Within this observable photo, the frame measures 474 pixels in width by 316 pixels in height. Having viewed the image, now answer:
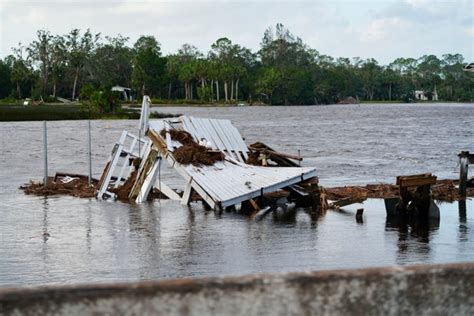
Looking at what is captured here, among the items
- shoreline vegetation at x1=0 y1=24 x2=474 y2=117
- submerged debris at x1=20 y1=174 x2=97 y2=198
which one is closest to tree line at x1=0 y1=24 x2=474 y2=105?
shoreline vegetation at x1=0 y1=24 x2=474 y2=117

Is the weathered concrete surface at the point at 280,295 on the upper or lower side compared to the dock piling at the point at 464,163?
upper

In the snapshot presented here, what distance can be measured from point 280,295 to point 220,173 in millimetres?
18576

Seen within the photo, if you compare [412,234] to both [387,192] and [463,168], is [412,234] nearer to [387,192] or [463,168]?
[463,168]

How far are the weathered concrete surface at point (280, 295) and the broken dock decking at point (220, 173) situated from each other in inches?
640

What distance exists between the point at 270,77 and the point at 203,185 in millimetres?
159950

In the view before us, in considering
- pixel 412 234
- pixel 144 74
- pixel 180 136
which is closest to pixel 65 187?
pixel 180 136

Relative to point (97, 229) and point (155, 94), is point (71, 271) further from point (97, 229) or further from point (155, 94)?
point (155, 94)

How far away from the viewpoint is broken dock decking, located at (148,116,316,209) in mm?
20141

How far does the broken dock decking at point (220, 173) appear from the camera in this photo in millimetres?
20141

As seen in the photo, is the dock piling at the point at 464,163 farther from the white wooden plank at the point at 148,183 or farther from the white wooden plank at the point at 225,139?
the white wooden plank at the point at 148,183

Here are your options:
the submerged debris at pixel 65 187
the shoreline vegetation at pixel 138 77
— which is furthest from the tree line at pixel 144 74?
the submerged debris at pixel 65 187

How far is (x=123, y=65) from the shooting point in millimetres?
167750

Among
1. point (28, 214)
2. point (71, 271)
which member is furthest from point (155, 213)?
point (71, 271)

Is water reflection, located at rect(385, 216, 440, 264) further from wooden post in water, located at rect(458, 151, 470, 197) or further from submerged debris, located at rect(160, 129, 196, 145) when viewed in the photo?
submerged debris, located at rect(160, 129, 196, 145)
